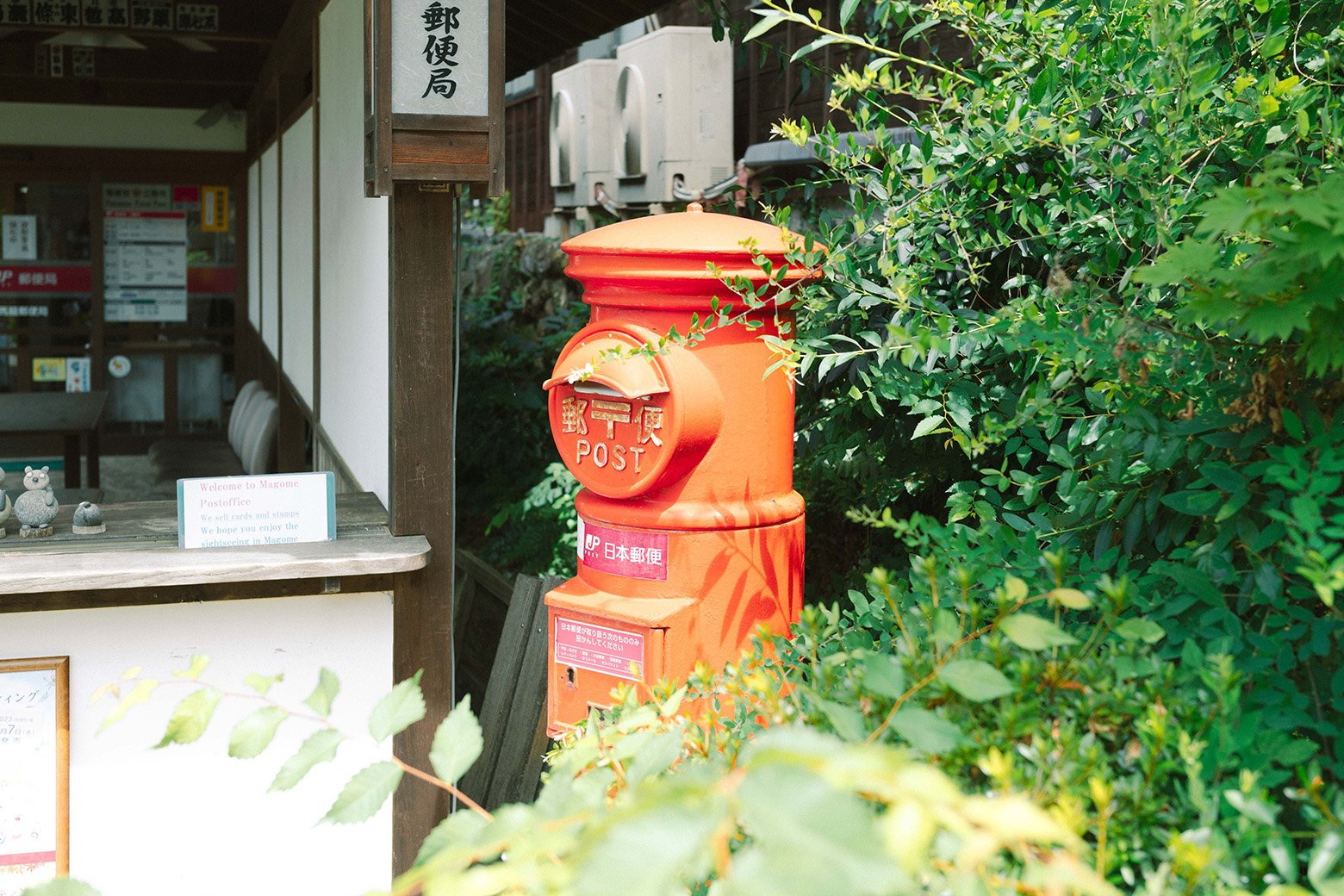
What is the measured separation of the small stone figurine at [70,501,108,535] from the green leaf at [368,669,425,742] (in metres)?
2.22

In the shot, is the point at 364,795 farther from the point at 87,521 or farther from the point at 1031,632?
the point at 87,521

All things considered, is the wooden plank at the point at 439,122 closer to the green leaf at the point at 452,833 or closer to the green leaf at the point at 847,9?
the green leaf at the point at 847,9

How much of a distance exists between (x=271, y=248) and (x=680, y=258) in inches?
236

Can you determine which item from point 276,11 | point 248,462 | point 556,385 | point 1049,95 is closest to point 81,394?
point 248,462

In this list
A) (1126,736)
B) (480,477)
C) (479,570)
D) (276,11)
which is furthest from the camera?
(276,11)

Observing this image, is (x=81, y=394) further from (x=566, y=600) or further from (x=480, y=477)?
(x=566, y=600)

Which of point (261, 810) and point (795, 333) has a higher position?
point (795, 333)

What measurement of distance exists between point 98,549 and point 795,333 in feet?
5.73

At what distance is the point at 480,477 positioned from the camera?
20.7ft

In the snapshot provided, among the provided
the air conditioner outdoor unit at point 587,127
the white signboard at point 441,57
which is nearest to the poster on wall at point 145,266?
the air conditioner outdoor unit at point 587,127

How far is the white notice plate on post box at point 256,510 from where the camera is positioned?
3076 millimetres

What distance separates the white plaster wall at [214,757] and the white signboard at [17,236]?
7.74 meters

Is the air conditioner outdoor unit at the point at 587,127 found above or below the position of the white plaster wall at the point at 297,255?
above

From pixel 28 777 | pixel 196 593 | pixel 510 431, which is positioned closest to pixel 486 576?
pixel 510 431
